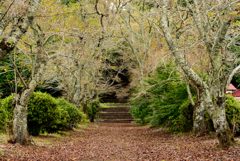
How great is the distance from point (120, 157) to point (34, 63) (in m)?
4.12

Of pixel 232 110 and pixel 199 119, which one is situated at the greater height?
pixel 232 110

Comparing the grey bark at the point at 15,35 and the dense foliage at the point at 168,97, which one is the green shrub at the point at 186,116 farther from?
the grey bark at the point at 15,35

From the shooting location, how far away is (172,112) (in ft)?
38.6

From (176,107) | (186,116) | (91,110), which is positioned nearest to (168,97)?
(176,107)

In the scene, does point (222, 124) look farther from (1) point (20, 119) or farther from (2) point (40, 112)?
(2) point (40, 112)

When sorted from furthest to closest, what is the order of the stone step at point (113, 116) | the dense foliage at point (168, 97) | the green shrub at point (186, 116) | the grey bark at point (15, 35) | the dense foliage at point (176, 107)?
the stone step at point (113, 116) < the dense foliage at point (168, 97) < the green shrub at point (186, 116) < the dense foliage at point (176, 107) < the grey bark at point (15, 35)

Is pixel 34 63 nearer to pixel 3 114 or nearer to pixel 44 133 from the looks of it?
pixel 3 114

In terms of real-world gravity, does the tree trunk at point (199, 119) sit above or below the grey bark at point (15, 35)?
below

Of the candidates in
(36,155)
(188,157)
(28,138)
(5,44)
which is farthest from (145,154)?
(5,44)

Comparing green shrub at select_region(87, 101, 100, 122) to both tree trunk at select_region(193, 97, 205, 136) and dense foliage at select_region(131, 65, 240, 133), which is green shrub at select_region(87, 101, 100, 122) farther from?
tree trunk at select_region(193, 97, 205, 136)

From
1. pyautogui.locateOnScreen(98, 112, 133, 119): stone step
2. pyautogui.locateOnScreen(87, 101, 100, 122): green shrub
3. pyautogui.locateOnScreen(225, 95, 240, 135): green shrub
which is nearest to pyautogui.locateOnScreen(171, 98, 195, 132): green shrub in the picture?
pyautogui.locateOnScreen(225, 95, 240, 135): green shrub

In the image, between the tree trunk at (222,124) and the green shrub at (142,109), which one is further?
the green shrub at (142,109)

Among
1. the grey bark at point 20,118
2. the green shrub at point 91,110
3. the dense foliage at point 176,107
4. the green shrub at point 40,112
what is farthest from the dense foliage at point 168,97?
the green shrub at point 91,110

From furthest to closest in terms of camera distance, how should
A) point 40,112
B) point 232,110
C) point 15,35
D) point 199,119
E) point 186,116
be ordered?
point 186,116 → point 199,119 → point 40,112 → point 232,110 → point 15,35
